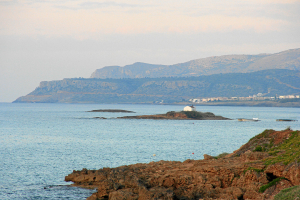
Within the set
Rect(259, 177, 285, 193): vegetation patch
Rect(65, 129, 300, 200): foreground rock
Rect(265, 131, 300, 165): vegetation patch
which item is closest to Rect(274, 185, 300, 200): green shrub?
Rect(65, 129, 300, 200): foreground rock

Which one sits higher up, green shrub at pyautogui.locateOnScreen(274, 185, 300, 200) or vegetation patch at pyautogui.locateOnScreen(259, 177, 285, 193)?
green shrub at pyautogui.locateOnScreen(274, 185, 300, 200)

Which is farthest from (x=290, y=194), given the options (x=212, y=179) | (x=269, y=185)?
(x=212, y=179)

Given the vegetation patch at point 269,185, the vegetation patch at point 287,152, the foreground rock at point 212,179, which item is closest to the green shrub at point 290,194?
the foreground rock at point 212,179

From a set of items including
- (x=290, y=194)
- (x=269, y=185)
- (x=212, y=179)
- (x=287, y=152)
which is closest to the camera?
(x=290, y=194)

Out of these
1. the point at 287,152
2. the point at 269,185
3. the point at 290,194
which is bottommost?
the point at 269,185

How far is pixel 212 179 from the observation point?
19.5 meters

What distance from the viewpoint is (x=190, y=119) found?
393ft

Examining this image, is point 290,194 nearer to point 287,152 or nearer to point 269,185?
point 269,185

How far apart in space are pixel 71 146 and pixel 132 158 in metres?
12.6

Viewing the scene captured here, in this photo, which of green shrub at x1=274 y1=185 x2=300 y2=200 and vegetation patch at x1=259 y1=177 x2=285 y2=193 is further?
vegetation patch at x1=259 y1=177 x2=285 y2=193

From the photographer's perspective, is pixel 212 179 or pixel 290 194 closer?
pixel 290 194

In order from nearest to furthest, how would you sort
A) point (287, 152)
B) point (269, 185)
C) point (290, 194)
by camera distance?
point (290, 194) → point (269, 185) → point (287, 152)

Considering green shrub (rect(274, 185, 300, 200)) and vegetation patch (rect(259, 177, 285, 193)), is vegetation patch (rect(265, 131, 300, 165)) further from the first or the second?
green shrub (rect(274, 185, 300, 200))

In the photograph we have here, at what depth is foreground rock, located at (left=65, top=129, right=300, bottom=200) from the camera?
1795cm
